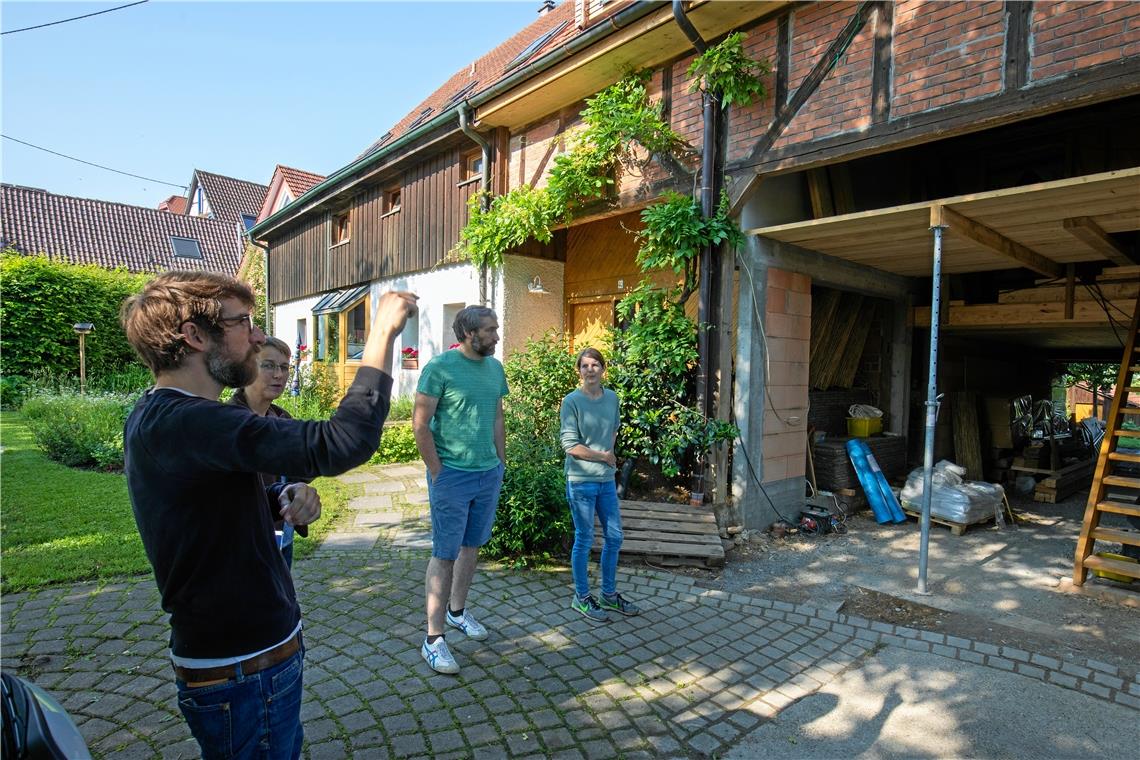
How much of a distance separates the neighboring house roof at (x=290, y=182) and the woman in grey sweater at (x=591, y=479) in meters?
18.6

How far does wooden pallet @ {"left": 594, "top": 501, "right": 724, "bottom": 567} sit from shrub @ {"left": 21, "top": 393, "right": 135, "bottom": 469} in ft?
24.0

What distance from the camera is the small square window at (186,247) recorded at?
27245 mm

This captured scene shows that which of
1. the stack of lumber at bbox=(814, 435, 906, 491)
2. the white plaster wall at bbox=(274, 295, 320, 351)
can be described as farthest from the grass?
the white plaster wall at bbox=(274, 295, 320, 351)

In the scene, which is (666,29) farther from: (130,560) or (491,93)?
(130,560)

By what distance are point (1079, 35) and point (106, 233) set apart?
3200 centimetres

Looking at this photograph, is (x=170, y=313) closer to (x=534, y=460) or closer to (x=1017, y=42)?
(x=534, y=460)

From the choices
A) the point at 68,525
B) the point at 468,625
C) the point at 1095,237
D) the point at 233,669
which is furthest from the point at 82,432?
the point at 1095,237

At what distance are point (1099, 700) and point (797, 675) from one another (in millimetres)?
1501

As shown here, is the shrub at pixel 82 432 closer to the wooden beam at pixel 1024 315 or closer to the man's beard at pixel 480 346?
the man's beard at pixel 480 346

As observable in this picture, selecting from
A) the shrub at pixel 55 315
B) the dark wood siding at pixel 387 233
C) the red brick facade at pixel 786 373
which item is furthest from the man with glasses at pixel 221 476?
the shrub at pixel 55 315

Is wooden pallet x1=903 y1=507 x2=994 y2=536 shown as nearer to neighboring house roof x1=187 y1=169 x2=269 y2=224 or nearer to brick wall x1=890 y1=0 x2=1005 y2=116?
brick wall x1=890 y1=0 x2=1005 y2=116

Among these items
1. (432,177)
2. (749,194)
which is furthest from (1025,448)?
(432,177)

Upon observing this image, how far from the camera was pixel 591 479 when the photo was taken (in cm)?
394

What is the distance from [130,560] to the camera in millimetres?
4836
